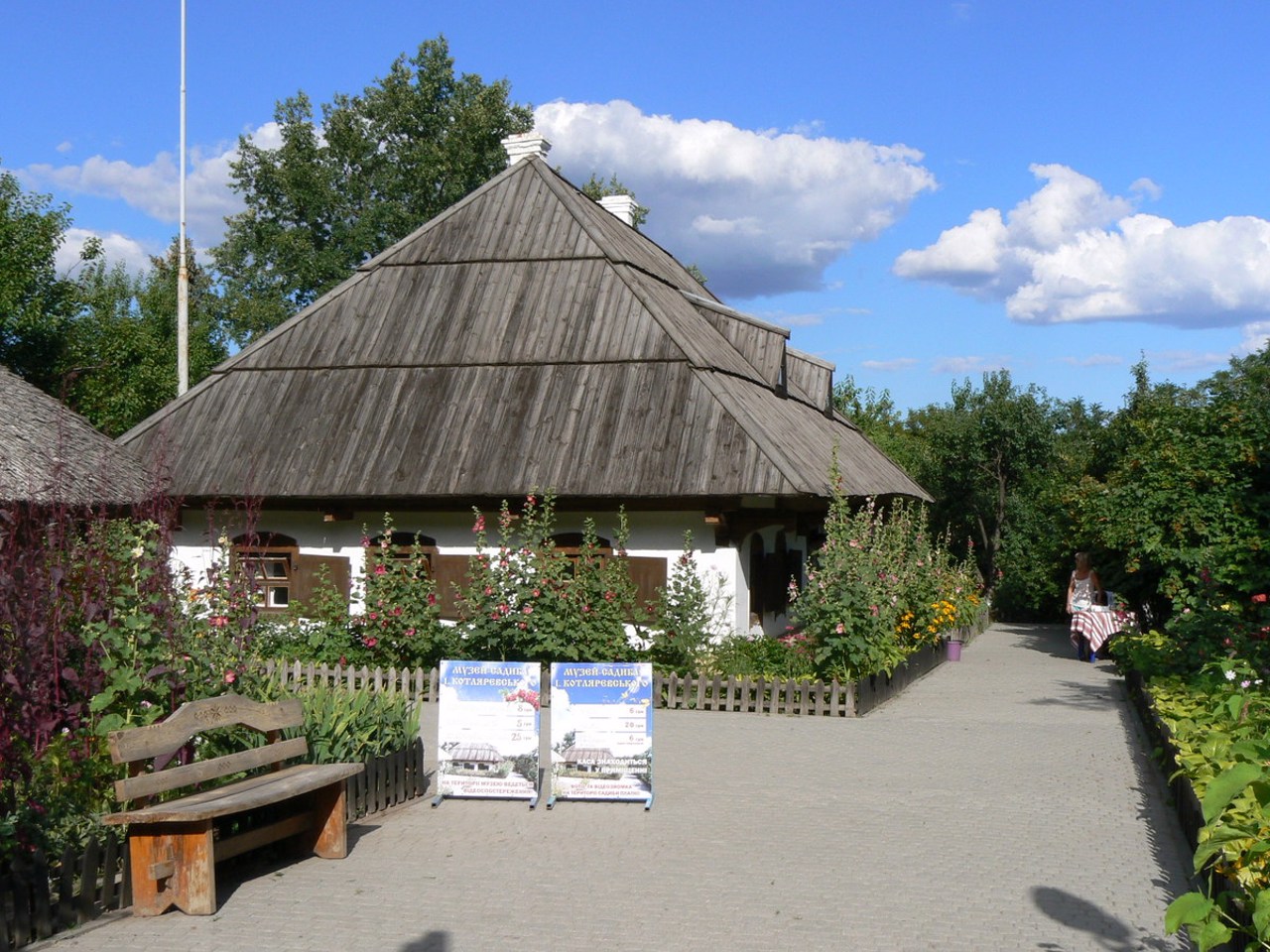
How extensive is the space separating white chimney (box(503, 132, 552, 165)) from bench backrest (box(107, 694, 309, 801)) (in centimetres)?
1831

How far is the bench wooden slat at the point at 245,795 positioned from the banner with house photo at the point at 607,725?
1788 mm

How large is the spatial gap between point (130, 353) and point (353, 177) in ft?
32.7

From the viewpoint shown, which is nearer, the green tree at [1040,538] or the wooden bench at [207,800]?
the wooden bench at [207,800]

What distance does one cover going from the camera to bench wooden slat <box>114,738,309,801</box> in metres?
7.00

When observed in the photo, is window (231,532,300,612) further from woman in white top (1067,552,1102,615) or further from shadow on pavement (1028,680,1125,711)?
woman in white top (1067,552,1102,615)

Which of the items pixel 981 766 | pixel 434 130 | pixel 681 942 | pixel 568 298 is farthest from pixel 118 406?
pixel 681 942

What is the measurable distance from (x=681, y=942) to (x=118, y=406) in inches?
1271

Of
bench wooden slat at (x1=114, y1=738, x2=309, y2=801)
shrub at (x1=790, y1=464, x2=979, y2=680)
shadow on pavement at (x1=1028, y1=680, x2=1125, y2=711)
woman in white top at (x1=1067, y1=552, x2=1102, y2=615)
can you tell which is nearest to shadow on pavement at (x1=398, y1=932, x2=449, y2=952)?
bench wooden slat at (x1=114, y1=738, x2=309, y2=801)

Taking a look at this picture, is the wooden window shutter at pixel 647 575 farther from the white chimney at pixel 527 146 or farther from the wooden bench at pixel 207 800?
the white chimney at pixel 527 146

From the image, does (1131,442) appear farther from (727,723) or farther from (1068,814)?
(1068,814)

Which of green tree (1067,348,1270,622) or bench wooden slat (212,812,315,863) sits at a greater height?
green tree (1067,348,1270,622)

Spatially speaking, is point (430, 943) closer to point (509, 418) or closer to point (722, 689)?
point (722, 689)

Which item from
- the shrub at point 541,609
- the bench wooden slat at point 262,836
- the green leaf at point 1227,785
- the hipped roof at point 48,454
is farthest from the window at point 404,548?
the green leaf at point 1227,785

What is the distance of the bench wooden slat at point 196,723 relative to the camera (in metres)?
7.09
